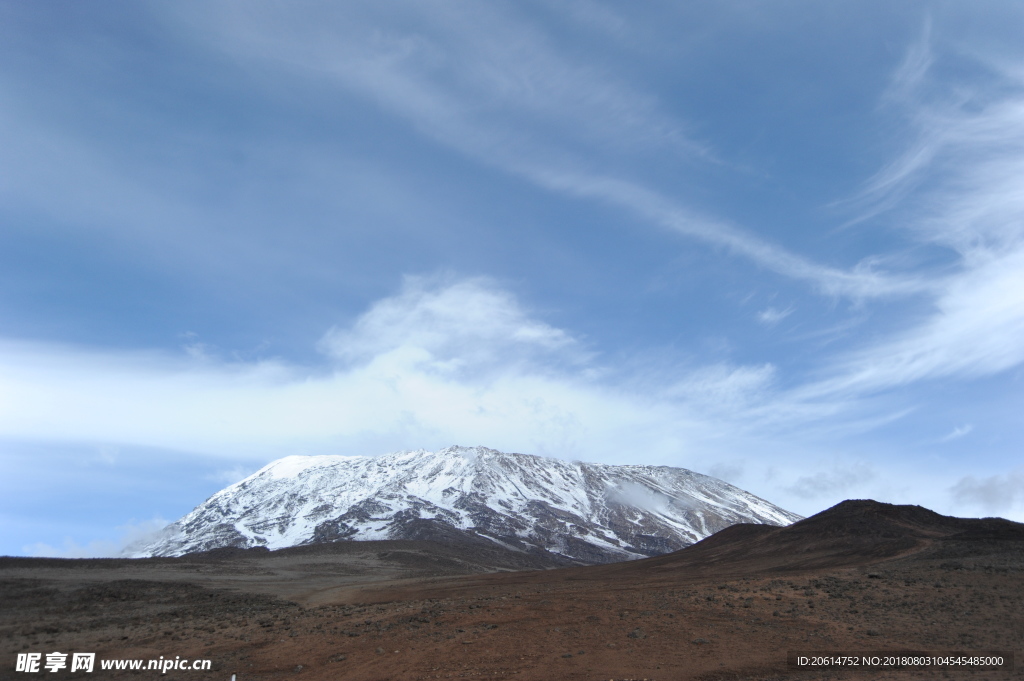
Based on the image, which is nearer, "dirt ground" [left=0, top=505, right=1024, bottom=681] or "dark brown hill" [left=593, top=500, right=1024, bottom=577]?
"dirt ground" [left=0, top=505, right=1024, bottom=681]

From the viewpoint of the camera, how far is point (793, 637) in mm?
26094

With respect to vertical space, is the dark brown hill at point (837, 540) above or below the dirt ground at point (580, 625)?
above

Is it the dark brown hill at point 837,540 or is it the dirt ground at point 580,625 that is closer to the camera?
the dirt ground at point 580,625

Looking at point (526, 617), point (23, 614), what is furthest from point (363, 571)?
point (526, 617)

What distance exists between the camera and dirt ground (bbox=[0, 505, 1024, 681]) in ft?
78.1

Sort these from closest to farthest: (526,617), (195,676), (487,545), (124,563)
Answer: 1. (195,676)
2. (526,617)
3. (124,563)
4. (487,545)

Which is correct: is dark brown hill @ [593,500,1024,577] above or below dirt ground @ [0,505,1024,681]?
above

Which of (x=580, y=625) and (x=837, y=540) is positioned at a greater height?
(x=837, y=540)

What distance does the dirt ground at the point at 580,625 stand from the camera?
23.8m

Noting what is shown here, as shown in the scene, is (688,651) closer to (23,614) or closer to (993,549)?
(993,549)

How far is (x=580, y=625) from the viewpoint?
89.7ft

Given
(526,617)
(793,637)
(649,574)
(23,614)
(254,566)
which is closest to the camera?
(793,637)

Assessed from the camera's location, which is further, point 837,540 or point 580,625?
point 837,540

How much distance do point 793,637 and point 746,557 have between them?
1290 inches
